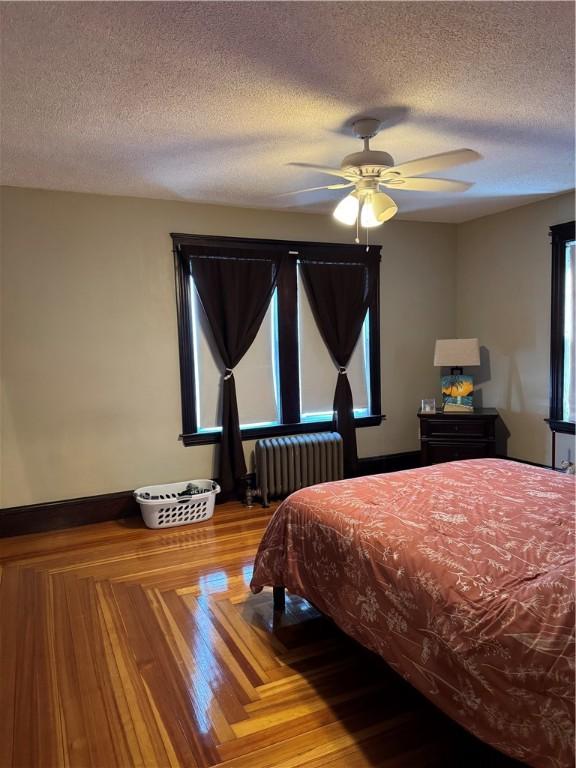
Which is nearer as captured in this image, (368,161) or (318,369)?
(368,161)

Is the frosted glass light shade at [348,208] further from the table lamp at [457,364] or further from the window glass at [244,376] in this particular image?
the table lamp at [457,364]

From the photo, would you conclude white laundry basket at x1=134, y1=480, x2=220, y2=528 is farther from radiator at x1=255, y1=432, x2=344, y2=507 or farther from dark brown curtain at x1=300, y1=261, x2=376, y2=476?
dark brown curtain at x1=300, y1=261, x2=376, y2=476

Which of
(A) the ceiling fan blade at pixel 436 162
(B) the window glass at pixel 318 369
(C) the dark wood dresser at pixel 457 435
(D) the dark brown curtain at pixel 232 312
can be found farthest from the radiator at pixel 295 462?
(A) the ceiling fan blade at pixel 436 162

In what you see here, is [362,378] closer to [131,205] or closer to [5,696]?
[131,205]

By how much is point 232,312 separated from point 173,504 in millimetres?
Result: 1676

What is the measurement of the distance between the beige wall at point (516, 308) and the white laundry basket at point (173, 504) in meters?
2.84

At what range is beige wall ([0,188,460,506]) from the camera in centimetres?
378

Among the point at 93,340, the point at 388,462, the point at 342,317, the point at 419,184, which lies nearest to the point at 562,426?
the point at 388,462

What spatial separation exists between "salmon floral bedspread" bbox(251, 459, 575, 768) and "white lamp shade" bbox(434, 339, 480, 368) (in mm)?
2062

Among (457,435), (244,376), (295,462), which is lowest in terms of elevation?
(295,462)

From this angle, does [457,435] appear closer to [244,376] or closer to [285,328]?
[285,328]

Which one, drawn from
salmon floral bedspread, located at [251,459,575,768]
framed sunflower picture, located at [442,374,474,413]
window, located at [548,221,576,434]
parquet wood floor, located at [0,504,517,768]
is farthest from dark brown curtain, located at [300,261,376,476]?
salmon floral bedspread, located at [251,459,575,768]

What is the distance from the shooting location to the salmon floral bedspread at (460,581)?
1339mm

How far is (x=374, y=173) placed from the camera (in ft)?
8.50
